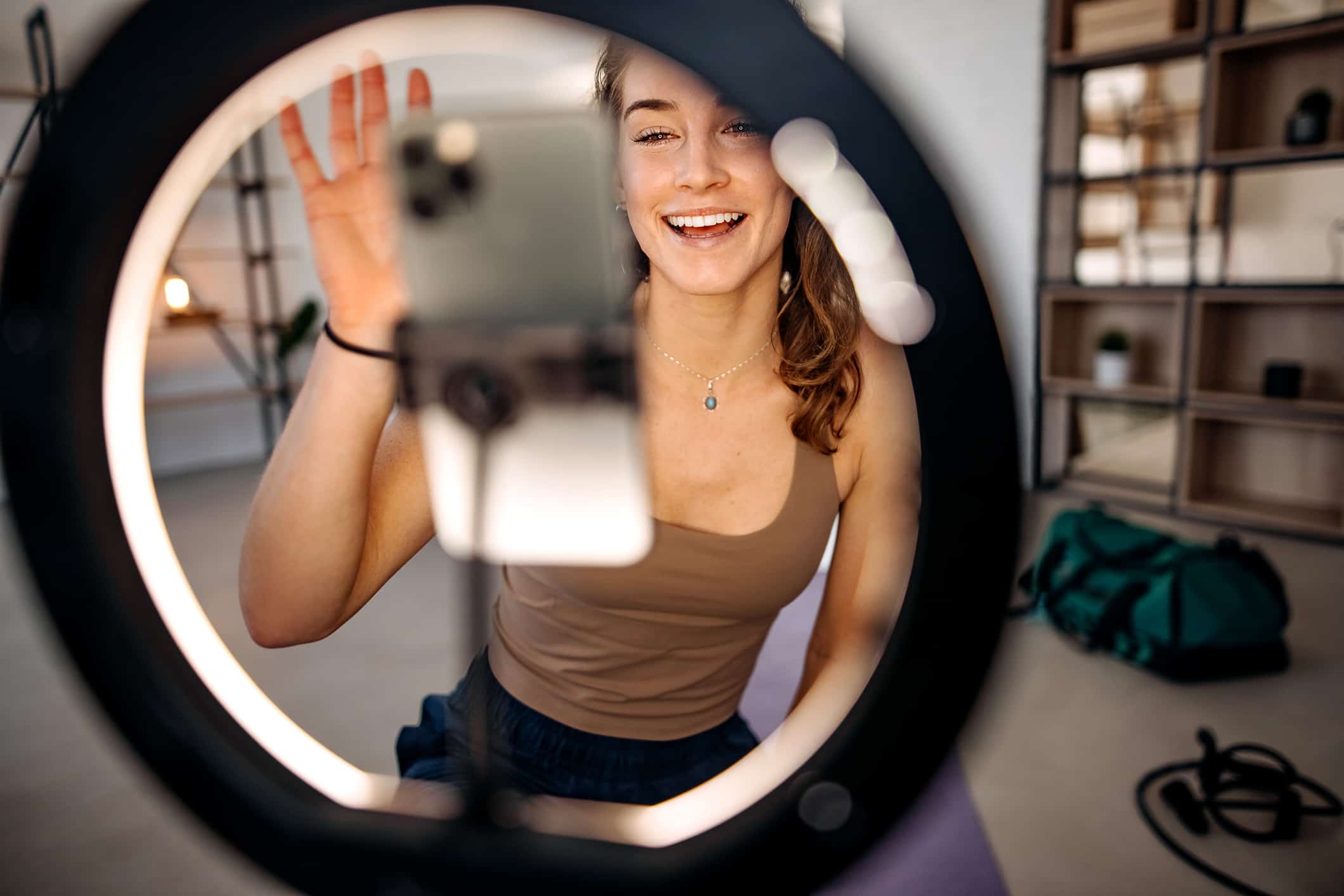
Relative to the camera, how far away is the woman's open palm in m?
0.22

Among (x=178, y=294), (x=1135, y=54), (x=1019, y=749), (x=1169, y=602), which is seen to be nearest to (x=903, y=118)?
(x=178, y=294)

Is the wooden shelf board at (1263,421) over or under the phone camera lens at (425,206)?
under

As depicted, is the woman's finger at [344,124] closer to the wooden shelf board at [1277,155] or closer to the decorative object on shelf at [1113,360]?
the wooden shelf board at [1277,155]

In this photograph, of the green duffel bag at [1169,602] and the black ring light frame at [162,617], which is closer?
the black ring light frame at [162,617]

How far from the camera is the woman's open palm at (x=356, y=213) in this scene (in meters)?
0.22

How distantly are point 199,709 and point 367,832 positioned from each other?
56 millimetres

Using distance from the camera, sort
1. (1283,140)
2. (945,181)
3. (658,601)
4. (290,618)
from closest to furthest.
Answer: (945,181), (290,618), (658,601), (1283,140)

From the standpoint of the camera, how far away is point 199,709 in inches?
9.1

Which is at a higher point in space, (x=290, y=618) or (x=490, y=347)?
(x=490, y=347)

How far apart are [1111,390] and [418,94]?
3.40 metres

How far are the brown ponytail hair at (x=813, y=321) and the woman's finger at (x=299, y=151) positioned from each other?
3.0 inches

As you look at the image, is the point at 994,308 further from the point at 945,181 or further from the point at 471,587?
the point at 471,587

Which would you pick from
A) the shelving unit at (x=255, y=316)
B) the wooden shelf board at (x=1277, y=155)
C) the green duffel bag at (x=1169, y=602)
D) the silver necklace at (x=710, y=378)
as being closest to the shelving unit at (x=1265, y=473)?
the wooden shelf board at (x=1277, y=155)

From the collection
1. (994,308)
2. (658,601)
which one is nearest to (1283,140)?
(658,601)
